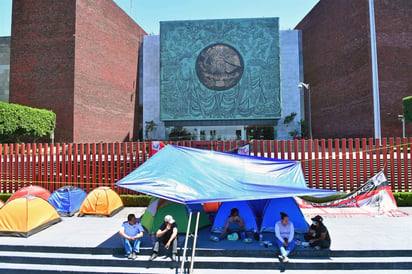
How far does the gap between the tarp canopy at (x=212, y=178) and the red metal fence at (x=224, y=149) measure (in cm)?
233

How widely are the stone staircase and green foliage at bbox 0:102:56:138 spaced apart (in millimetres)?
16272

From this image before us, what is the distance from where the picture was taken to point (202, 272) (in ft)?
19.1

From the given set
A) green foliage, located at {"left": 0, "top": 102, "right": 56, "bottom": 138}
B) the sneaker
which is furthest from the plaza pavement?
green foliage, located at {"left": 0, "top": 102, "right": 56, "bottom": 138}

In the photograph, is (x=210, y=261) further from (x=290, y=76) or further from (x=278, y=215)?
(x=290, y=76)

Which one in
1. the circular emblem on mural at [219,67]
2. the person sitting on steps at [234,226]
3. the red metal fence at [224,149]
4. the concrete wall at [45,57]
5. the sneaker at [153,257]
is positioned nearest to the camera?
the sneaker at [153,257]

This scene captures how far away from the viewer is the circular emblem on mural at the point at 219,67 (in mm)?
31141

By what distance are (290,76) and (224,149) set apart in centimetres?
2646

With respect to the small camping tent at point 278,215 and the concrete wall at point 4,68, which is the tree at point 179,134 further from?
the small camping tent at point 278,215

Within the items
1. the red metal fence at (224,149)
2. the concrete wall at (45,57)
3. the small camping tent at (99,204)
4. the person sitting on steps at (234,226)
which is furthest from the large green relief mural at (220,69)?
the person sitting on steps at (234,226)

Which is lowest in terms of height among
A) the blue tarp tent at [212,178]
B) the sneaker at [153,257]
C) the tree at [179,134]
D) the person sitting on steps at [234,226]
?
the sneaker at [153,257]

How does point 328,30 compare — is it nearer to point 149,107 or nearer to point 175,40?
point 175,40

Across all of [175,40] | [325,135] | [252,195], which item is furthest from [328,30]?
[252,195]

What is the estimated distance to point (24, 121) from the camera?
20.0 m

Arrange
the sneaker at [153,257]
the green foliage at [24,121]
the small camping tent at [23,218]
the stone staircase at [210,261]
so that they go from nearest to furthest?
the stone staircase at [210,261] < the sneaker at [153,257] < the small camping tent at [23,218] < the green foliage at [24,121]
